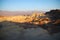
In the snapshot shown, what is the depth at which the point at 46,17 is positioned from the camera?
2209mm

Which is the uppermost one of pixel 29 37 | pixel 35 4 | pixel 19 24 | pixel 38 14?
pixel 35 4

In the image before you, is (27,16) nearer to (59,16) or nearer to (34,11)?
(34,11)

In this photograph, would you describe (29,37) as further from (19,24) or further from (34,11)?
(34,11)

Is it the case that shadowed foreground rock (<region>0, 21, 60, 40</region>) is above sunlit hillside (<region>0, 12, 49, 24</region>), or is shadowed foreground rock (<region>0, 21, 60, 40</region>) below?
below

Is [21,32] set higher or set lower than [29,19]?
lower

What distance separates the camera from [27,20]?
221cm

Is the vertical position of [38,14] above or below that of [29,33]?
above

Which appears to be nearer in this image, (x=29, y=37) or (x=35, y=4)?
(x=29, y=37)

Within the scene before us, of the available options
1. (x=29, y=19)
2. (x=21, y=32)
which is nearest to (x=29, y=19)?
(x=29, y=19)

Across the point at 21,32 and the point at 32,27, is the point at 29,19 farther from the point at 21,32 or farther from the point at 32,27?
the point at 21,32

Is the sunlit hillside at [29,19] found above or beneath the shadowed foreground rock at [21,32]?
above

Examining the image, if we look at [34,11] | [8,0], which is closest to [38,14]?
[34,11]

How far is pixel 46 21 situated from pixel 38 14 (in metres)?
0.20

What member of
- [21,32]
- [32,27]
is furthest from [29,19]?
[21,32]
